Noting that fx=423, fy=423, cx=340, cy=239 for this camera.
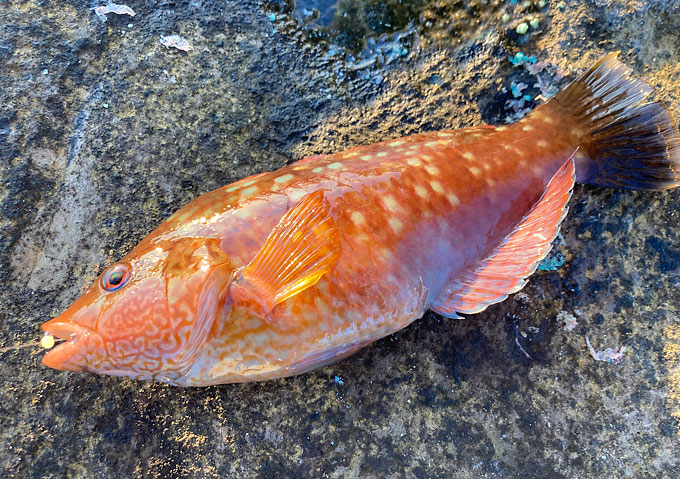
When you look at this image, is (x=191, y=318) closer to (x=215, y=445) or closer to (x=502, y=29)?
(x=215, y=445)

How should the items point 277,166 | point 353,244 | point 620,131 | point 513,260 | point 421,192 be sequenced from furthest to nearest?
point 277,166 < point 620,131 < point 513,260 < point 421,192 < point 353,244

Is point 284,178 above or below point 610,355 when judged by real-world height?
above

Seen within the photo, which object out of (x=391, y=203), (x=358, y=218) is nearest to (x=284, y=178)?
(x=358, y=218)

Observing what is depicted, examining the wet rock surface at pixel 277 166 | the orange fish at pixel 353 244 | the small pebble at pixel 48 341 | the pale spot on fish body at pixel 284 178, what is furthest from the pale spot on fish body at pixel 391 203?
the small pebble at pixel 48 341

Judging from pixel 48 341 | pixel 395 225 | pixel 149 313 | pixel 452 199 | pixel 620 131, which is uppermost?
pixel 620 131

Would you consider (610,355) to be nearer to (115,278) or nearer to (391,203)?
(391,203)

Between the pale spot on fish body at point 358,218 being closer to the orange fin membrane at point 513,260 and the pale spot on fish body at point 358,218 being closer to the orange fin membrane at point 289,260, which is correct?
the orange fin membrane at point 289,260
